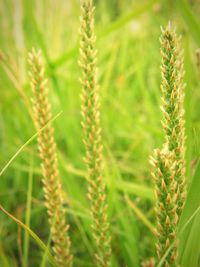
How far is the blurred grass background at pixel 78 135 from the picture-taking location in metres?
0.89

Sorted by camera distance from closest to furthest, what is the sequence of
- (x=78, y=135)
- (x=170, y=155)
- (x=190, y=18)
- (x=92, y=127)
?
(x=170, y=155) < (x=92, y=127) < (x=190, y=18) < (x=78, y=135)

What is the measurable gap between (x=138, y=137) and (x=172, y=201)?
1050mm

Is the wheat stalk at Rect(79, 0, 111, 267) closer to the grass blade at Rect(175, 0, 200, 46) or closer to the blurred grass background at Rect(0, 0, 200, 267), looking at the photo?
the blurred grass background at Rect(0, 0, 200, 267)

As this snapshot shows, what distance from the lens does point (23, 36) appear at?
244 centimetres

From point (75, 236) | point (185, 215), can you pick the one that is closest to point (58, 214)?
point (185, 215)

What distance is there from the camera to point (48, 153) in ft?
2.09

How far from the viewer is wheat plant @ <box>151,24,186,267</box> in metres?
0.49

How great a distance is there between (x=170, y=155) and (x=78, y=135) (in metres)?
1.18

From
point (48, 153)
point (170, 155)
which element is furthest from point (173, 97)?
point (48, 153)

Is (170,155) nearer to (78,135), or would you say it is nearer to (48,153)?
(48,153)

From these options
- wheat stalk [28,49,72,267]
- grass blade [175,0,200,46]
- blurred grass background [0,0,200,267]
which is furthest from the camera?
blurred grass background [0,0,200,267]

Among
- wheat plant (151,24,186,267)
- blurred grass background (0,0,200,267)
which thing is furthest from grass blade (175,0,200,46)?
wheat plant (151,24,186,267)

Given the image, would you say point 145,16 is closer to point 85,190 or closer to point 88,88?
point 85,190

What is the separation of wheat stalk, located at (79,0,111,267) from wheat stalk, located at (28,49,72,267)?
6 centimetres
